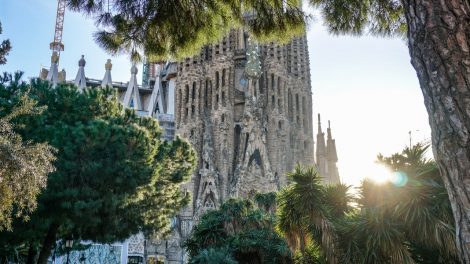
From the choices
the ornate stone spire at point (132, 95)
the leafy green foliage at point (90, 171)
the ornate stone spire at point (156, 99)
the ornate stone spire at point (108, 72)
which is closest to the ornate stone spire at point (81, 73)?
the ornate stone spire at point (108, 72)

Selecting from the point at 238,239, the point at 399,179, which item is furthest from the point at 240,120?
the point at 399,179

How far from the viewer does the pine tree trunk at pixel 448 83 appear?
3372 mm

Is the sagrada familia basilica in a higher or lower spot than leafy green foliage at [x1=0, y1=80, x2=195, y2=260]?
higher

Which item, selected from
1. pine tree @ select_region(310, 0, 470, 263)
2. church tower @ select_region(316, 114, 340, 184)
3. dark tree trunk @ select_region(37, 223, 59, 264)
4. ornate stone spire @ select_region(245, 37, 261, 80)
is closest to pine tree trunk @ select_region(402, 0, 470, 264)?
pine tree @ select_region(310, 0, 470, 263)

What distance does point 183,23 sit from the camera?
737cm

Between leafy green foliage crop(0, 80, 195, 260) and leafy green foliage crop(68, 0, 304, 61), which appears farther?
leafy green foliage crop(0, 80, 195, 260)

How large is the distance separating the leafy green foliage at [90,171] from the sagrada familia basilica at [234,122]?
13795mm

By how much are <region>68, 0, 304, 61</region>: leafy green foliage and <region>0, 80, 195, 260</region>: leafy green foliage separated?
4.12 meters

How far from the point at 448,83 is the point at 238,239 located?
1023 cm

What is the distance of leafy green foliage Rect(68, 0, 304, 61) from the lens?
24.4ft

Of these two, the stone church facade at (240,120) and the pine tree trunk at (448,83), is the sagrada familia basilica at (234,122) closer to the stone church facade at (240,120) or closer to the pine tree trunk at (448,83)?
the stone church facade at (240,120)

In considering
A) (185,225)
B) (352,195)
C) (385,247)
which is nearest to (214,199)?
(185,225)

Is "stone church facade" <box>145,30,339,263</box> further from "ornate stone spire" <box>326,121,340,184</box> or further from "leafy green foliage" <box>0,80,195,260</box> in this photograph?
"leafy green foliage" <box>0,80,195,260</box>

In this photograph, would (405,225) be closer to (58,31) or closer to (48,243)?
(48,243)
